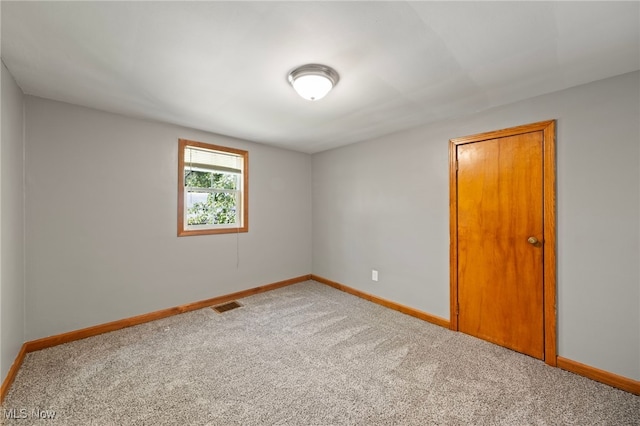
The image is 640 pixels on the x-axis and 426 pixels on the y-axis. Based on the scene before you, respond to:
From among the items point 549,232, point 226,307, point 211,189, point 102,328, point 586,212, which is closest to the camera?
point 586,212

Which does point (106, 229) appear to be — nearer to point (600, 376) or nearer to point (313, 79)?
point (313, 79)

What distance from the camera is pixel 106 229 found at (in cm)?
274

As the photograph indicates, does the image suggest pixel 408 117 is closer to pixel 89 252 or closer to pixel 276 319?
pixel 276 319

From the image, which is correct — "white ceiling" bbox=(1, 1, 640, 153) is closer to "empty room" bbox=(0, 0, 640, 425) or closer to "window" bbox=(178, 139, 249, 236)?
"empty room" bbox=(0, 0, 640, 425)

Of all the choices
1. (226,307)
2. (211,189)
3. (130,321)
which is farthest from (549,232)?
(130,321)

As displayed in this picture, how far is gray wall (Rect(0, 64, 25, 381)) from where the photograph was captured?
1.83m

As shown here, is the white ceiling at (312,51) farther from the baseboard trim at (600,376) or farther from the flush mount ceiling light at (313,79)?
the baseboard trim at (600,376)

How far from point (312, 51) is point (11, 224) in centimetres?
257

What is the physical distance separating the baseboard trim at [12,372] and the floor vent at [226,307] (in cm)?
162

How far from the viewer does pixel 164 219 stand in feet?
10.3

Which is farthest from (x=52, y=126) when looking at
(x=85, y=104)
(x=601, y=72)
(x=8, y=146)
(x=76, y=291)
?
(x=601, y=72)

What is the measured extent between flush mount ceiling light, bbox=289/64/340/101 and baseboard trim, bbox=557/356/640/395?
288cm

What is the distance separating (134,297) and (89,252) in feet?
2.13

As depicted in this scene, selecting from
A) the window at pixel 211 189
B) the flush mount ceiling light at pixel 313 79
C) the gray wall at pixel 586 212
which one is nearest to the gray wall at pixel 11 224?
the window at pixel 211 189
